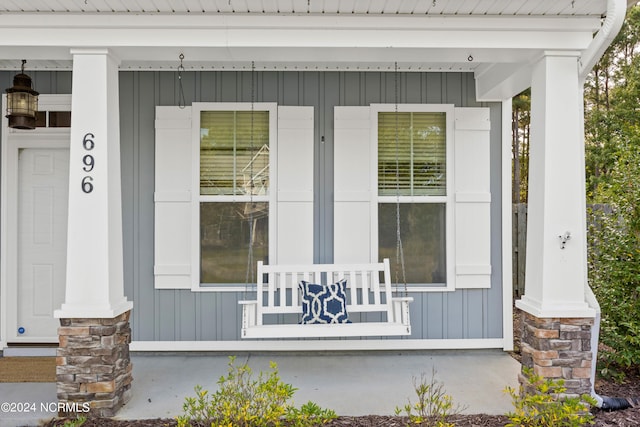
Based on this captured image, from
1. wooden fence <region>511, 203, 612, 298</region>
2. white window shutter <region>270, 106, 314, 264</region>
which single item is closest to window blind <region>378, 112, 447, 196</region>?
white window shutter <region>270, 106, 314, 264</region>

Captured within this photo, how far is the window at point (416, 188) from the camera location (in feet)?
13.6

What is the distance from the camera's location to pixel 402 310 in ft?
11.3

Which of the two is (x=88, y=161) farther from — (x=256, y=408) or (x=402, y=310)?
(x=402, y=310)

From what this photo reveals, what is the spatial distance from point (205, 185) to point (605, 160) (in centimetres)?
743

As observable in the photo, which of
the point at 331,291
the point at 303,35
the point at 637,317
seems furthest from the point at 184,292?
the point at 637,317

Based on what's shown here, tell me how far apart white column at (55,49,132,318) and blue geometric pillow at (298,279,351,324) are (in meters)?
1.44

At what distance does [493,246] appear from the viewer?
13.7 feet

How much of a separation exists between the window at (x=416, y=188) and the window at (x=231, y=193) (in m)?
1.09

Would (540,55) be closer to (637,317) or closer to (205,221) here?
(637,317)

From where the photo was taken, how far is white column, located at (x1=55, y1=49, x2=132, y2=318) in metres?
2.82

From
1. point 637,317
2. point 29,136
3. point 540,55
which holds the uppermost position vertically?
point 540,55

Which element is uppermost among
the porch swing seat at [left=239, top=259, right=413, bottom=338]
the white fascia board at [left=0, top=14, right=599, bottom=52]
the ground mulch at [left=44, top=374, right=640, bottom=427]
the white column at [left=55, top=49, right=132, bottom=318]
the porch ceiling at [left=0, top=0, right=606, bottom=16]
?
the porch ceiling at [left=0, top=0, right=606, bottom=16]

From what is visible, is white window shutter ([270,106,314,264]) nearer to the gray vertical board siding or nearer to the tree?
the gray vertical board siding

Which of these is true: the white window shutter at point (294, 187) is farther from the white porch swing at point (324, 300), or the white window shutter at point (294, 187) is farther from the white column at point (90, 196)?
the white column at point (90, 196)
